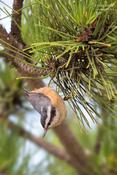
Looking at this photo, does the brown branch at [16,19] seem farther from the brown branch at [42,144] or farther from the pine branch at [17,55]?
the brown branch at [42,144]

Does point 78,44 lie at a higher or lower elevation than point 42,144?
higher

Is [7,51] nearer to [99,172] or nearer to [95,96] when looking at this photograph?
[95,96]

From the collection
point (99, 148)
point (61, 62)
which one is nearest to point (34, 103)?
point (61, 62)

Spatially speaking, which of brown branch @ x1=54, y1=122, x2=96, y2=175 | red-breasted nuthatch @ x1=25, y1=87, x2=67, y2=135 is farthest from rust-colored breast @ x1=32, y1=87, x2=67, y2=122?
brown branch @ x1=54, y1=122, x2=96, y2=175

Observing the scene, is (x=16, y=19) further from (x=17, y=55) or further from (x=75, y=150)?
(x=75, y=150)

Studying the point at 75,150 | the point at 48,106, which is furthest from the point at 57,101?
the point at 75,150
